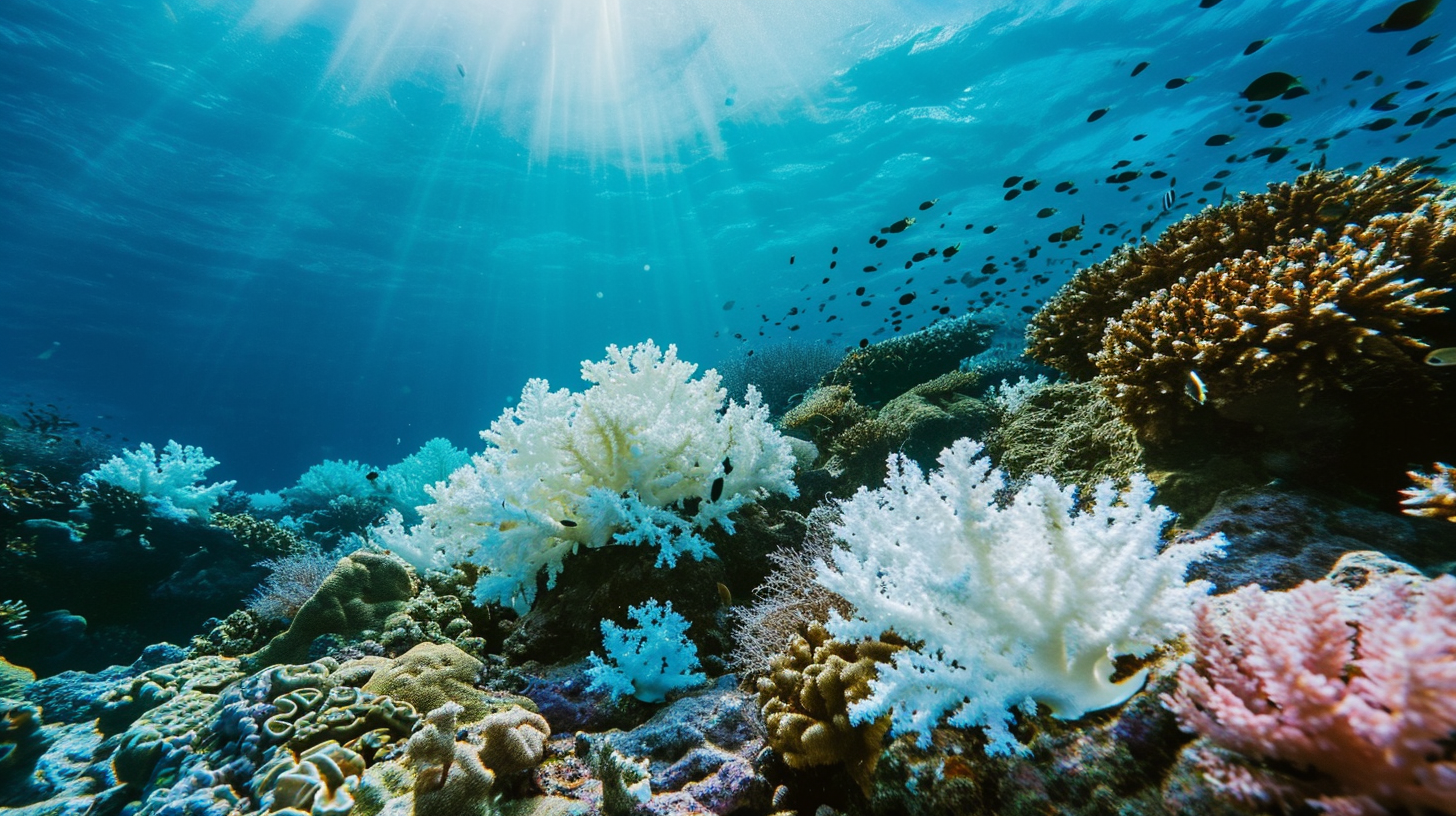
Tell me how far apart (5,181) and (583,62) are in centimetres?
2418

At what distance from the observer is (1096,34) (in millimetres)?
22719

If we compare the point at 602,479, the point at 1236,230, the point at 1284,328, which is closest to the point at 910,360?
the point at 1236,230

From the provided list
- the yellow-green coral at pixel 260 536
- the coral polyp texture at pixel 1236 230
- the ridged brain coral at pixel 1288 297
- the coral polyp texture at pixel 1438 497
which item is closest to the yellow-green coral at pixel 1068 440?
the ridged brain coral at pixel 1288 297

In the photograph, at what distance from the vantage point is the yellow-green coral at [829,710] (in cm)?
197

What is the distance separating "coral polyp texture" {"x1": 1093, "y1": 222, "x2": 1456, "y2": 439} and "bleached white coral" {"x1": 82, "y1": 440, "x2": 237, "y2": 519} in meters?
11.8

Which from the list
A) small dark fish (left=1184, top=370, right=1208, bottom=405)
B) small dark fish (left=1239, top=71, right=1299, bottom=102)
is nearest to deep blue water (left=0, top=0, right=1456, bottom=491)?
small dark fish (left=1239, top=71, right=1299, bottom=102)

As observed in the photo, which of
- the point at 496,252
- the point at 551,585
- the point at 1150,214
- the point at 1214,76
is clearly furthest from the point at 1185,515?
the point at 1150,214

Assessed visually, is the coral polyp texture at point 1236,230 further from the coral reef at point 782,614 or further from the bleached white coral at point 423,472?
the bleached white coral at point 423,472

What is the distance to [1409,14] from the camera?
4.71 m

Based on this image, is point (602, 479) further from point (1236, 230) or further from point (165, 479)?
point (165, 479)

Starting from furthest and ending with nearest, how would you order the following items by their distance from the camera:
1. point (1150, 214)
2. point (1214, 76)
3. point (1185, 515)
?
point (1150, 214) → point (1214, 76) → point (1185, 515)

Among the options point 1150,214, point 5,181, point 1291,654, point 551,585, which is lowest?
point 1291,654

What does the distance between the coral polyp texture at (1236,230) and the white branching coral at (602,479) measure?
296 cm

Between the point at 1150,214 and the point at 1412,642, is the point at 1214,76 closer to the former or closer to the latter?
the point at 1150,214
